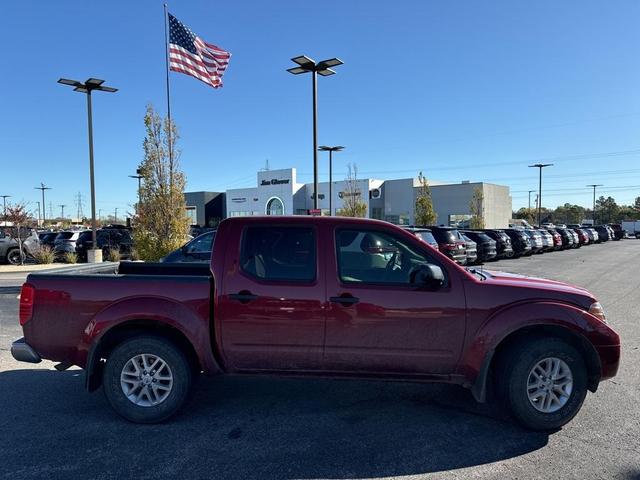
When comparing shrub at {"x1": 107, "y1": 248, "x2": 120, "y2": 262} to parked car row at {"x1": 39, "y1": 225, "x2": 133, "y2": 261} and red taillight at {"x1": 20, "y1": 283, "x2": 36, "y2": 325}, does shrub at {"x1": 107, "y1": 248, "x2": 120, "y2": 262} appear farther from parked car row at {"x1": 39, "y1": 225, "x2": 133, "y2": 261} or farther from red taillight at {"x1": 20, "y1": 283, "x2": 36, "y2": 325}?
red taillight at {"x1": 20, "y1": 283, "x2": 36, "y2": 325}

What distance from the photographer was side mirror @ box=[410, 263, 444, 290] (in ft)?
12.9

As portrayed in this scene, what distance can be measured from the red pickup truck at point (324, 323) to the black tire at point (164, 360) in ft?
0.04

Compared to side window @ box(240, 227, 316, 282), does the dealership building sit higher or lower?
higher

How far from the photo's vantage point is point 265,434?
4055 mm

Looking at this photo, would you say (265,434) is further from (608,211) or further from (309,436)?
(608,211)

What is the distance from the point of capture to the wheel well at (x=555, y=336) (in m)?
4.17

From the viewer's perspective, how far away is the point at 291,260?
4.25 m

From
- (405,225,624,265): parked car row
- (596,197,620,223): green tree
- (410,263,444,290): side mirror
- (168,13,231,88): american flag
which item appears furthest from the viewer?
(596,197,620,223): green tree

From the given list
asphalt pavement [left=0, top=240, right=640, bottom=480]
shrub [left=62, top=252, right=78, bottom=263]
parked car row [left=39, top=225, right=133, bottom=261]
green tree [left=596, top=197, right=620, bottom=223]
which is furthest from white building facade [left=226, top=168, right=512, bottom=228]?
green tree [left=596, top=197, right=620, bottom=223]

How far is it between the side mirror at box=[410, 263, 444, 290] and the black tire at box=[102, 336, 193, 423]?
2135mm

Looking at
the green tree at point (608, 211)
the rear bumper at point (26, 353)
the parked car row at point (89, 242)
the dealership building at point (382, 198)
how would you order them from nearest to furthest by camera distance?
the rear bumper at point (26, 353)
the parked car row at point (89, 242)
the dealership building at point (382, 198)
the green tree at point (608, 211)

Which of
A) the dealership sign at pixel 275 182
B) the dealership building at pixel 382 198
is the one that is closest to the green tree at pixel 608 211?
the dealership building at pixel 382 198

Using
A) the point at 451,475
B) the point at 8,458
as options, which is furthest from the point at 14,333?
the point at 451,475

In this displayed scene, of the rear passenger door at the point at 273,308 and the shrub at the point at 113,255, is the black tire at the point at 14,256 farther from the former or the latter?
the rear passenger door at the point at 273,308
